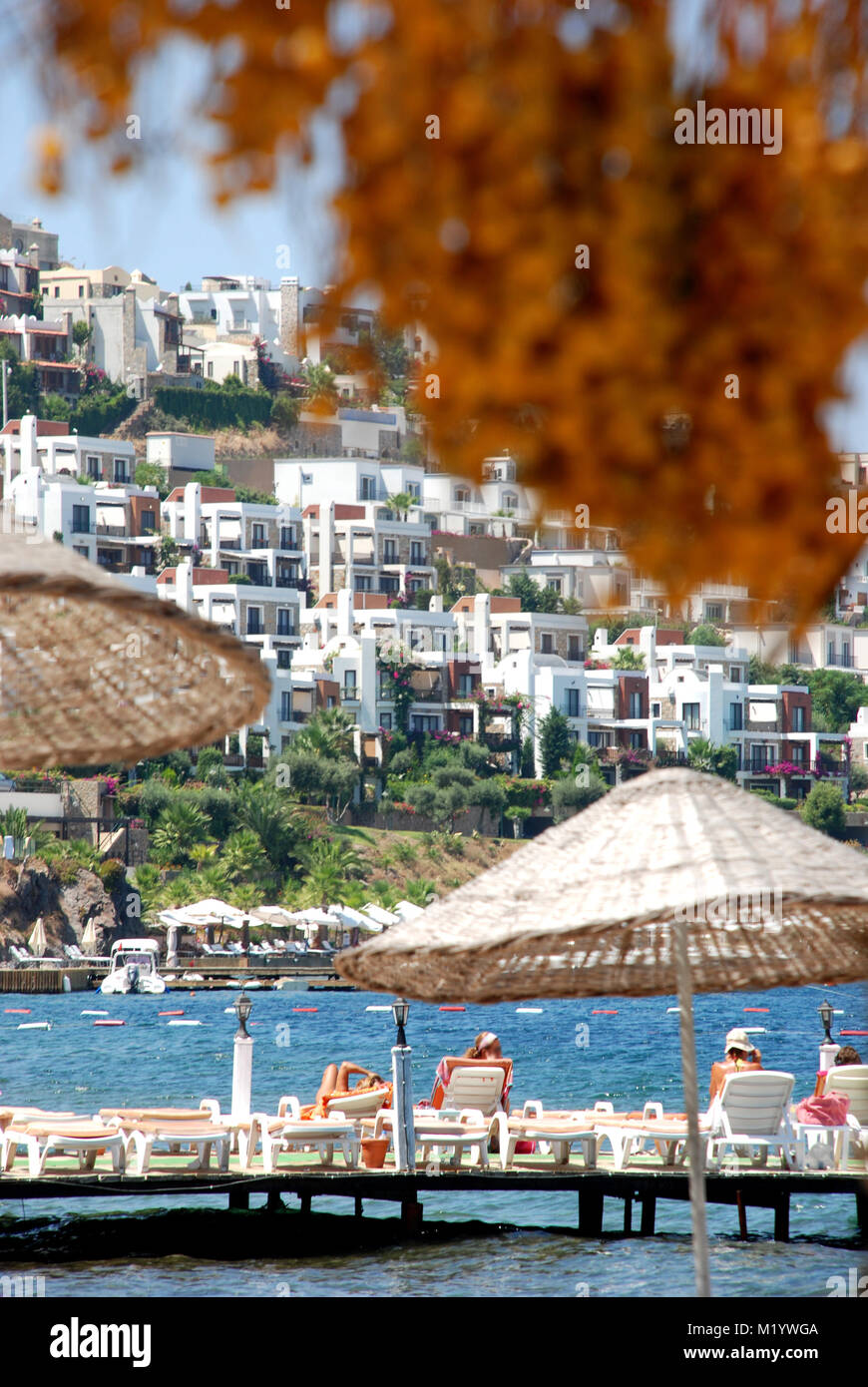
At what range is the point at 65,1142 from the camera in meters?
10.7

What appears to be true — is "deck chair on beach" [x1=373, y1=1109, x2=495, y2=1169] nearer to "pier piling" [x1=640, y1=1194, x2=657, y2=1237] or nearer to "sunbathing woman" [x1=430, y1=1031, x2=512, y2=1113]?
"sunbathing woman" [x1=430, y1=1031, x2=512, y2=1113]

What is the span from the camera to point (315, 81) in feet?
3.95

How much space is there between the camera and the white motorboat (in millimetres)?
57719

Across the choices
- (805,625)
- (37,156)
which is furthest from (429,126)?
(805,625)

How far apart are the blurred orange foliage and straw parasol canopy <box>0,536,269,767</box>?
2563 millimetres

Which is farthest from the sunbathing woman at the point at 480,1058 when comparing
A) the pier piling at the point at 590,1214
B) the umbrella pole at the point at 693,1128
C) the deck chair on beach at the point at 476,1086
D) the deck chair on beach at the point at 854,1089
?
the umbrella pole at the point at 693,1128

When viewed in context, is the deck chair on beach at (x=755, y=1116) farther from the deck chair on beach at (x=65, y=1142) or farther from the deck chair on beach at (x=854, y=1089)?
the deck chair on beach at (x=65, y=1142)

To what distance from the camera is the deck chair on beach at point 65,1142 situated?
1070 centimetres

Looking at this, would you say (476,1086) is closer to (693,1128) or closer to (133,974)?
(693,1128)

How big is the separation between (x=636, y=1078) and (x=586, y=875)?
31721 millimetres

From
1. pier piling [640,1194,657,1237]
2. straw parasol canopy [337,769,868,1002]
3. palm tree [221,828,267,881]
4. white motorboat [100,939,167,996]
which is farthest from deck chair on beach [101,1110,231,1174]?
palm tree [221,828,267,881]

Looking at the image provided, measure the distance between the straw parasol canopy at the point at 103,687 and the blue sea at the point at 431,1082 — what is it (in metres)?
4.48

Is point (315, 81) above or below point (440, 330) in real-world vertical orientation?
above
